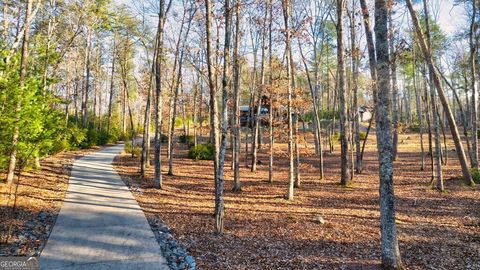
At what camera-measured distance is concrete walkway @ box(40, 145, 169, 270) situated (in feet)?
17.3

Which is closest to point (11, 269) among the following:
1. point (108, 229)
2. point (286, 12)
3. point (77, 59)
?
point (108, 229)

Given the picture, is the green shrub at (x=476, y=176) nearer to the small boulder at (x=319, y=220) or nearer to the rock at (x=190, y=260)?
the small boulder at (x=319, y=220)

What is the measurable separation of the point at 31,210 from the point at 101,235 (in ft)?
9.49

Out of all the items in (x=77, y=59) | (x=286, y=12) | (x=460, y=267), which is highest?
(x=77, y=59)

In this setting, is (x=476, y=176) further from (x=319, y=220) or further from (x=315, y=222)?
(x=315, y=222)

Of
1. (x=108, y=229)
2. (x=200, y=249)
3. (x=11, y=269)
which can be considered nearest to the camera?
(x=11, y=269)

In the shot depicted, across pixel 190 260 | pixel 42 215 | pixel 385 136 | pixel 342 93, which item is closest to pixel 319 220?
pixel 385 136

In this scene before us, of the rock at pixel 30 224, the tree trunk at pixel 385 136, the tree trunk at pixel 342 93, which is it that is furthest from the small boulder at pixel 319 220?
the rock at pixel 30 224

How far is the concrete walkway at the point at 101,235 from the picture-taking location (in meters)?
5.27

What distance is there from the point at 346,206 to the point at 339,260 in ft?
14.2

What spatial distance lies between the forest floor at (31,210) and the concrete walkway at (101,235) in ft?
0.79

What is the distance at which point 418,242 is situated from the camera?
21.2 ft

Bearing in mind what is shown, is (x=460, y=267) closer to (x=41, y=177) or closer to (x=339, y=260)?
(x=339, y=260)

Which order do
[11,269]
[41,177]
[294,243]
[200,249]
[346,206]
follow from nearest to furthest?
[11,269]
[200,249]
[294,243]
[346,206]
[41,177]
